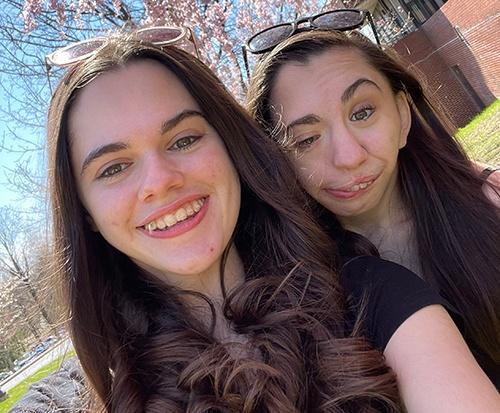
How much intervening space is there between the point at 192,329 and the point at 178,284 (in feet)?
0.64

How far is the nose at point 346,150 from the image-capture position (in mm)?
2127

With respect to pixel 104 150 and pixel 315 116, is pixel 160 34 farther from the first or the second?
pixel 315 116

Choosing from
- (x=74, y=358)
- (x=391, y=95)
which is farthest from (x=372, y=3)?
(x=74, y=358)

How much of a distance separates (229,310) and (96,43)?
1.05 meters

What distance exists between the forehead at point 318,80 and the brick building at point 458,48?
11.9 metres

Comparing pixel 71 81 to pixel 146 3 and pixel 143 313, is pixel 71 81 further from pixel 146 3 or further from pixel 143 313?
pixel 146 3

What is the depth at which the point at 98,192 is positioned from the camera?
1719mm

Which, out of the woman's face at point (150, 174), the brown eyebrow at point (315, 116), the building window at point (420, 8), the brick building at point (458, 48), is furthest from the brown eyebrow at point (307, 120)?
the building window at point (420, 8)

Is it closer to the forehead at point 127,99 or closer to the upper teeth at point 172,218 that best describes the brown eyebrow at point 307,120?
the forehead at point 127,99

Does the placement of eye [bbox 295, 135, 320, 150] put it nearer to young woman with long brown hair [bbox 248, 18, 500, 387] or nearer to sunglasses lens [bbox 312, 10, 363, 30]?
young woman with long brown hair [bbox 248, 18, 500, 387]

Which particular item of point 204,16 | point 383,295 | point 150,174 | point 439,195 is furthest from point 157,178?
point 204,16

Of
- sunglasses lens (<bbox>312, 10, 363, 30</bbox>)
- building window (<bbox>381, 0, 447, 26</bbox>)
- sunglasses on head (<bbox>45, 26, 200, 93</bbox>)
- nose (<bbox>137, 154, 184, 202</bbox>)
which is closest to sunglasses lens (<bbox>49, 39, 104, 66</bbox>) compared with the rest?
sunglasses on head (<bbox>45, 26, 200, 93</bbox>)

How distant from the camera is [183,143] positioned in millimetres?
1768

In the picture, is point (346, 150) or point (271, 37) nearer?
point (346, 150)
